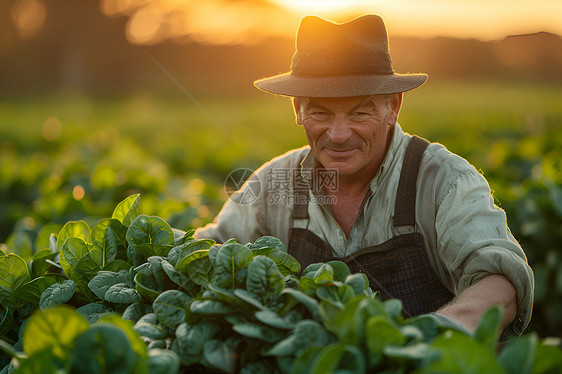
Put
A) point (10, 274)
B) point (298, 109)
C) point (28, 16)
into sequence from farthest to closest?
point (28, 16) < point (298, 109) < point (10, 274)

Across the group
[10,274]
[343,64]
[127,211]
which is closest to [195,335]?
[127,211]

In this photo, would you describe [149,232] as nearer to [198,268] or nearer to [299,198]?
[198,268]

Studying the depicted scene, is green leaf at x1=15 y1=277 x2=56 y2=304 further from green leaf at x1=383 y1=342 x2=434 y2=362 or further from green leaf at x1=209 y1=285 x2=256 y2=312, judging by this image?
green leaf at x1=383 y1=342 x2=434 y2=362

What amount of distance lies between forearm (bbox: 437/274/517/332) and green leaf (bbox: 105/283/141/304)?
3.54 feet

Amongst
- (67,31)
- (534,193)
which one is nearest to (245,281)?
(534,193)

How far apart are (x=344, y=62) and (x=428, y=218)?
0.87 meters

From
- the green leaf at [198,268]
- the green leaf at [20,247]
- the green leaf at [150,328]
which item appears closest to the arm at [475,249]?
the green leaf at [198,268]

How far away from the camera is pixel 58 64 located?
136 ft

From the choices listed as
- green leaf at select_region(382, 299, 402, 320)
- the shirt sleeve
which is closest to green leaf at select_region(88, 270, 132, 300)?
green leaf at select_region(382, 299, 402, 320)

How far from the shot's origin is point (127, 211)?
6.71 ft

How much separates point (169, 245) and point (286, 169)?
125cm

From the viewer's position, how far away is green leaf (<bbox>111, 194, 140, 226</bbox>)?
78.9 inches

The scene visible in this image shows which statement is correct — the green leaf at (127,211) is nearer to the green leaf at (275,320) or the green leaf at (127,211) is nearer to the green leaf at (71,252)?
the green leaf at (71,252)

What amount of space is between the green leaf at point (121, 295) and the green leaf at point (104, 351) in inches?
17.2
